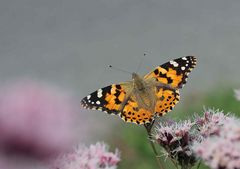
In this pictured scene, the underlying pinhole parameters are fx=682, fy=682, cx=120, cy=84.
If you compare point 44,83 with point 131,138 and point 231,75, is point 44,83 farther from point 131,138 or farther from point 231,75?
point 231,75

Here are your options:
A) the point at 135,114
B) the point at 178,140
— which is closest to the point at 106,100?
the point at 135,114

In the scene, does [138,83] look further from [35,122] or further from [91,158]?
[35,122]

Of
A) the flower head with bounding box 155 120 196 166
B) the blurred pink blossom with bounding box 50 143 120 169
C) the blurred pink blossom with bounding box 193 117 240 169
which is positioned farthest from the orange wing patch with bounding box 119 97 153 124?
the blurred pink blossom with bounding box 193 117 240 169

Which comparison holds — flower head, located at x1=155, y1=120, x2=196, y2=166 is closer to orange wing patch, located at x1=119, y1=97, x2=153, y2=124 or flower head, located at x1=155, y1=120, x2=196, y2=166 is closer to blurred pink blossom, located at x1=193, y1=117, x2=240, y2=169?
orange wing patch, located at x1=119, y1=97, x2=153, y2=124

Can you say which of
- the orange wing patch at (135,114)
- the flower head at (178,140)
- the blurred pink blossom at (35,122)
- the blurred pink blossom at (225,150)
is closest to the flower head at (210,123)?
the flower head at (178,140)

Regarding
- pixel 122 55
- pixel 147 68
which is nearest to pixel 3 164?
pixel 147 68
